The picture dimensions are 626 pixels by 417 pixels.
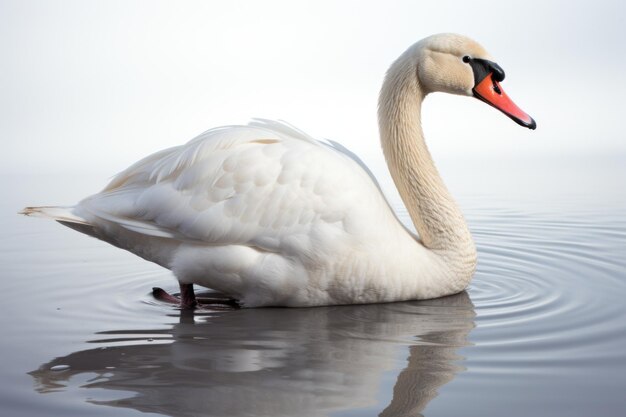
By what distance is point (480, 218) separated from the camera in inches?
412

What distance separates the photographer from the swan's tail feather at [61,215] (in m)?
5.07

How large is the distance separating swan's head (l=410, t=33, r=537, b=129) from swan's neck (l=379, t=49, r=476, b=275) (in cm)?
11

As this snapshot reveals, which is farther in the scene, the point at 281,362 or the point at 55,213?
the point at 55,213

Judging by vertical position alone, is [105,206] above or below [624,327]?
above

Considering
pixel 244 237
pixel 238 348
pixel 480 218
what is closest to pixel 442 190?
pixel 244 237

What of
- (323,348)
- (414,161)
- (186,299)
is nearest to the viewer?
(323,348)

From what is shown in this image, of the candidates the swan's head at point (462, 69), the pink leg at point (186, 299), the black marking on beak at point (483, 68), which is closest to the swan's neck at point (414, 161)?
the swan's head at point (462, 69)

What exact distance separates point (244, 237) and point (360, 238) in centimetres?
75

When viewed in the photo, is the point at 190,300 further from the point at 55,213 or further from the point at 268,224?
the point at 55,213

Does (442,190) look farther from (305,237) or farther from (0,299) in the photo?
(0,299)

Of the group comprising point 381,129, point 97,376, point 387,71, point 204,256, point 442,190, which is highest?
point 387,71

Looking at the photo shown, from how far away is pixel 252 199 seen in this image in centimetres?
501

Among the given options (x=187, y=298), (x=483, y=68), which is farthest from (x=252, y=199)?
(x=483, y=68)

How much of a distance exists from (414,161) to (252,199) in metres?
1.45
